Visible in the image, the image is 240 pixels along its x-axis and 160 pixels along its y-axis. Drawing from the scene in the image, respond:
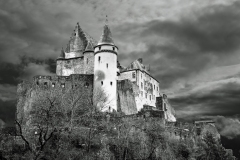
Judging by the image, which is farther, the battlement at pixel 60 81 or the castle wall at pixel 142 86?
the castle wall at pixel 142 86

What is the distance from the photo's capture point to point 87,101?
201 ft

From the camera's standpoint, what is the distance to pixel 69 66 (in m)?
75.1

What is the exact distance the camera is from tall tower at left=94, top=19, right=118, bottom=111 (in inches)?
2476

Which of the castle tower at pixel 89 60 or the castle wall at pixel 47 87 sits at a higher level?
the castle tower at pixel 89 60

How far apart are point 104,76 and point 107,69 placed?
1.63 m

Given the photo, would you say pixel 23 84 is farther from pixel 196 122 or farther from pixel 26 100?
pixel 196 122

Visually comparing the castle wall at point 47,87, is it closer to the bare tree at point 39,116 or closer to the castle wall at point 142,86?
the bare tree at point 39,116

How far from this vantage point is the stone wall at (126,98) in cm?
6756

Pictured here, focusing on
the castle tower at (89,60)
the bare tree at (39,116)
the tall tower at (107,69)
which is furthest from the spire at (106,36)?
the bare tree at (39,116)

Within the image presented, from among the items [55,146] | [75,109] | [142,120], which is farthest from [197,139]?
[55,146]

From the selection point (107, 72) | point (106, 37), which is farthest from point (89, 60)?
point (107, 72)

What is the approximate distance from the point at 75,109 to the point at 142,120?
12440 mm

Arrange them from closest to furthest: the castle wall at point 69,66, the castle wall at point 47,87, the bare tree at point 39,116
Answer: the bare tree at point 39,116, the castle wall at point 47,87, the castle wall at point 69,66

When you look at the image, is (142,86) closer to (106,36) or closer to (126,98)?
(126,98)
